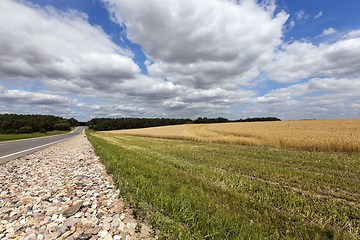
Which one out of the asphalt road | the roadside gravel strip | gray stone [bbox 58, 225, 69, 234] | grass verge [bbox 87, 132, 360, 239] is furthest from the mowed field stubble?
the asphalt road

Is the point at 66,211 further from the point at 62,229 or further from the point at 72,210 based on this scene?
the point at 62,229

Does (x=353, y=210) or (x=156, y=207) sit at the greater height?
(x=156, y=207)

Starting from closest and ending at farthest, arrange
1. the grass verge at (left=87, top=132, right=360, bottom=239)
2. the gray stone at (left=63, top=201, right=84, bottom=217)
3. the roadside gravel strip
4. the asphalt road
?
the roadside gravel strip < the grass verge at (left=87, top=132, right=360, bottom=239) < the gray stone at (left=63, top=201, right=84, bottom=217) < the asphalt road

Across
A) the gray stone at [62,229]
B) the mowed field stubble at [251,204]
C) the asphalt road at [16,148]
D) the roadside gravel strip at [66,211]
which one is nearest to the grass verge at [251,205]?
the mowed field stubble at [251,204]

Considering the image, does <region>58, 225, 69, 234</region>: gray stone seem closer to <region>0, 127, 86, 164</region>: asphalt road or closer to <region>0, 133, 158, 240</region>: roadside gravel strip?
<region>0, 133, 158, 240</region>: roadside gravel strip

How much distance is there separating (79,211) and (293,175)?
8.11 meters

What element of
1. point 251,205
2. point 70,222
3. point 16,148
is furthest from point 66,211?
point 16,148

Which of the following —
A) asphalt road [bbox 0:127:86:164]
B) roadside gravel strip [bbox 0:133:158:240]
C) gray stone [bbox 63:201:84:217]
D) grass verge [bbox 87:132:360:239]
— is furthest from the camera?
asphalt road [bbox 0:127:86:164]

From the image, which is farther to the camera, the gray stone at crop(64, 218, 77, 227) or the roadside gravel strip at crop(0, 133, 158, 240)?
the gray stone at crop(64, 218, 77, 227)

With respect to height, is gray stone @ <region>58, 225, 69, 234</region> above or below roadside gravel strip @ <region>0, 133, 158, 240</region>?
above

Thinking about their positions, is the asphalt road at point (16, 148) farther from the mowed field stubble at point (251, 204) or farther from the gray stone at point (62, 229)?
the gray stone at point (62, 229)

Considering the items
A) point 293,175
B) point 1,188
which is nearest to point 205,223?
point 293,175

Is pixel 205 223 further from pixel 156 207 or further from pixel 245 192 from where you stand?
pixel 245 192

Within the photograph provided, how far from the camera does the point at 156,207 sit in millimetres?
3510
